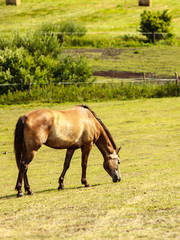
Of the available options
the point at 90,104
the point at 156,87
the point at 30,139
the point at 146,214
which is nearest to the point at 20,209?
the point at 30,139

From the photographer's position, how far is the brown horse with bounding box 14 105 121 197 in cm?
1226

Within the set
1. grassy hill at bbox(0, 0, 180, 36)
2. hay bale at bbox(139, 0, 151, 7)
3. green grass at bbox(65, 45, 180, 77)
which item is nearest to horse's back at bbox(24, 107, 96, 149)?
green grass at bbox(65, 45, 180, 77)

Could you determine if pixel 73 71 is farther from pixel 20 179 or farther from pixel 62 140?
pixel 20 179

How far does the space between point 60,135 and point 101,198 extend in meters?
2.33

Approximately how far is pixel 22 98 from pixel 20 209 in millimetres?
25791

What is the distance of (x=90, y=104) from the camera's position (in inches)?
1363

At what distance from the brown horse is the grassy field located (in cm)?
65

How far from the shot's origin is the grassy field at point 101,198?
8719 millimetres

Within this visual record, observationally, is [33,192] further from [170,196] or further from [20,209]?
[170,196]

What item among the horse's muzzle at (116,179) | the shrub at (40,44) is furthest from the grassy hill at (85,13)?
the horse's muzzle at (116,179)

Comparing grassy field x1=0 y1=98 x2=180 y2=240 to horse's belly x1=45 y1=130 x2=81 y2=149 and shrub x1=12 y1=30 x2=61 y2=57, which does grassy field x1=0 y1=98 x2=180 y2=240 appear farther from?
shrub x1=12 y1=30 x2=61 y2=57

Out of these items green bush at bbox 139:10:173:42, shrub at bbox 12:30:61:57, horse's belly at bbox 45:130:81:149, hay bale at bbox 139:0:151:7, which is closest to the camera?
horse's belly at bbox 45:130:81:149

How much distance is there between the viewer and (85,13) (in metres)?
89.3

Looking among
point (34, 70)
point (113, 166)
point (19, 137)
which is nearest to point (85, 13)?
point (34, 70)
